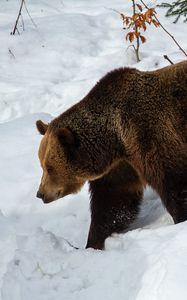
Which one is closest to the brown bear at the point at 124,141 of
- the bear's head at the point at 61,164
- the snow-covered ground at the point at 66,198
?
the bear's head at the point at 61,164

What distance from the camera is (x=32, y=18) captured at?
11.0m

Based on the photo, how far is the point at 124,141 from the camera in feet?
14.4

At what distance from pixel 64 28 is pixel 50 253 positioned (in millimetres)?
6802

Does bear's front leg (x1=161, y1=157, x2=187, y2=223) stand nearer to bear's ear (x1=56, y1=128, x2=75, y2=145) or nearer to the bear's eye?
bear's ear (x1=56, y1=128, x2=75, y2=145)

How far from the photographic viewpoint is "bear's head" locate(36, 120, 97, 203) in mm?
4434

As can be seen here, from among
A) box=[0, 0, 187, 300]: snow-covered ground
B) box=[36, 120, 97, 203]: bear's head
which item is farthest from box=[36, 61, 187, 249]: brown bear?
box=[0, 0, 187, 300]: snow-covered ground

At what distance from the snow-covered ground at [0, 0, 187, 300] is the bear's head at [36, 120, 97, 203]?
351mm

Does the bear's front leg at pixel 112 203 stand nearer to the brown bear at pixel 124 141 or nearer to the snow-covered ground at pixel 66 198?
the brown bear at pixel 124 141

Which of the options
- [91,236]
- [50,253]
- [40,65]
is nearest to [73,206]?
[91,236]

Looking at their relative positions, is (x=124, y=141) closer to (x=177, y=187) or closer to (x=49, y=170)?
(x=177, y=187)

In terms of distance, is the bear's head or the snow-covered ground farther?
the bear's head

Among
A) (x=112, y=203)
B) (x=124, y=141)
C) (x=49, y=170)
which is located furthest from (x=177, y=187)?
(x=49, y=170)

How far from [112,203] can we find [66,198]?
2.51 ft

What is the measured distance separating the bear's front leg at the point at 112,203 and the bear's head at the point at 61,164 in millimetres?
243
